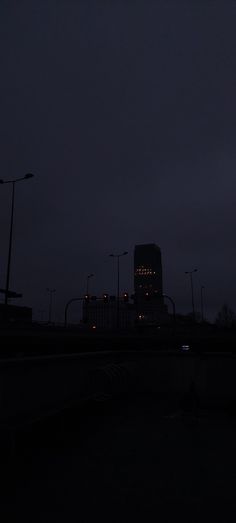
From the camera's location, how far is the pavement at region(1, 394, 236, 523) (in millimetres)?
6473

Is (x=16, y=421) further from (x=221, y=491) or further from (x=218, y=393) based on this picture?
(x=218, y=393)

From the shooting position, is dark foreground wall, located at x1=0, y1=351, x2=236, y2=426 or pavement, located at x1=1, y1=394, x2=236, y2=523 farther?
dark foreground wall, located at x1=0, y1=351, x2=236, y2=426

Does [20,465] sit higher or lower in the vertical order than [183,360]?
lower

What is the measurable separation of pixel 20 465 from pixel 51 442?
1980 millimetres

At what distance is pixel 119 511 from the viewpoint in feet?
21.2

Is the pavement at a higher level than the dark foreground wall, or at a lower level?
lower

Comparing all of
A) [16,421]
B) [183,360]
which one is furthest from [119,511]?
[183,360]

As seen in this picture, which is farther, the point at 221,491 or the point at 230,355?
the point at 230,355

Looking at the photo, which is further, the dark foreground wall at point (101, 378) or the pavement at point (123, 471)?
the dark foreground wall at point (101, 378)

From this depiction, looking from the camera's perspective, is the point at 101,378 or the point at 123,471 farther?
the point at 101,378

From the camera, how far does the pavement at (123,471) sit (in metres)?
6.47

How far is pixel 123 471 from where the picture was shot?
329 inches

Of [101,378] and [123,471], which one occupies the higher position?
[101,378]

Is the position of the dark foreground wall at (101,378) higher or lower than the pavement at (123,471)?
higher
